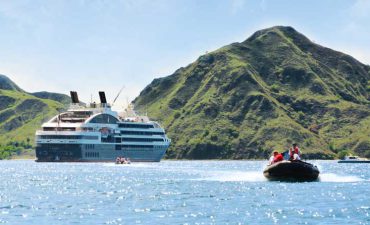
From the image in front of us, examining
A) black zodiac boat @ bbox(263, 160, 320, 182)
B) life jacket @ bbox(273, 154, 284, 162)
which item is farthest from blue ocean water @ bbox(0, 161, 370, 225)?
life jacket @ bbox(273, 154, 284, 162)

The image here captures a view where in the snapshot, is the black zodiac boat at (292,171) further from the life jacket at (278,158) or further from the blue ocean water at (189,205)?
the blue ocean water at (189,205)

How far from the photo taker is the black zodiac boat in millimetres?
103312

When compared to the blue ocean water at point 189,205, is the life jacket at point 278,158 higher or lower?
higher

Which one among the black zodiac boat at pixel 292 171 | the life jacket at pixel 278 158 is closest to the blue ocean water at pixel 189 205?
the black zodiac boat at pixel 292 171

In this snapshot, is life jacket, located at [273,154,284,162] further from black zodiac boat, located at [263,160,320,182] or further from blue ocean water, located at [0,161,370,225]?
blue ocean water, located at [0,161,370,225]

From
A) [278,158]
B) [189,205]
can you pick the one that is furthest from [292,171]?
[189,205]

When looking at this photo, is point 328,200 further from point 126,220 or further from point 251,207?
point 126,220

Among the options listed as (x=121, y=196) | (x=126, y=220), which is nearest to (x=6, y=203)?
(x=121, y=196)

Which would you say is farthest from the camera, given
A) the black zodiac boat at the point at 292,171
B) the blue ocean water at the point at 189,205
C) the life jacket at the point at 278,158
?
the life jacket at the point at 278,158

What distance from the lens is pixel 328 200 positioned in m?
76.9

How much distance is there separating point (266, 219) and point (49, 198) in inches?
1294

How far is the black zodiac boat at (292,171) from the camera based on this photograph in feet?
339

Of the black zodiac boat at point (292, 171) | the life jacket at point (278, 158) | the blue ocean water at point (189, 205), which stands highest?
the life jacket at point (278, 158)

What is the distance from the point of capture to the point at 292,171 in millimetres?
103375
